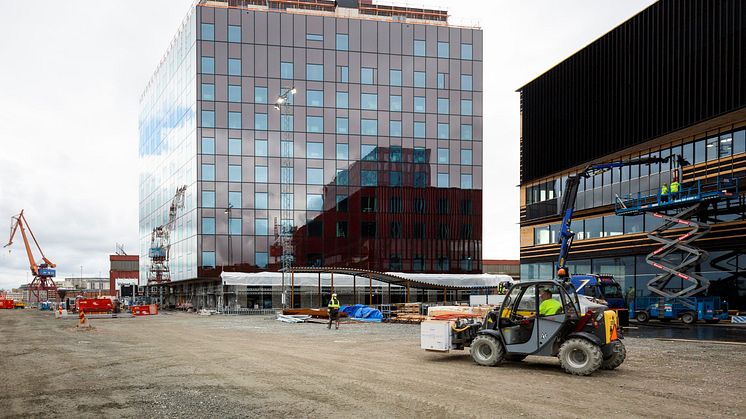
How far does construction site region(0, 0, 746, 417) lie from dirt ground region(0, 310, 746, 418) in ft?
0.34

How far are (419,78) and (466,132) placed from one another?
7.60 metres

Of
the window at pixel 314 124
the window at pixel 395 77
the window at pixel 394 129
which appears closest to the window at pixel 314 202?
the window at pixel 314 124

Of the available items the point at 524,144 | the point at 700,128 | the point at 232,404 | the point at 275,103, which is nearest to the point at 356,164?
the point at 275,103

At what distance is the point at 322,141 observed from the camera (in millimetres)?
62938

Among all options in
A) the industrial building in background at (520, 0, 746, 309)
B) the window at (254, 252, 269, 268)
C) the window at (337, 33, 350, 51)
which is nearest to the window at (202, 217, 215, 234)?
the window at (254, 252, 269, 268)

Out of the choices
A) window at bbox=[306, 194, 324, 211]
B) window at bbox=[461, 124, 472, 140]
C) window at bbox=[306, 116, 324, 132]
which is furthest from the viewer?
window at bbox=[461, 124, 472, 140]

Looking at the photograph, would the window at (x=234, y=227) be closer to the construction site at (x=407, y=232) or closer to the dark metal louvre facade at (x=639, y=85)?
the construction site at (x=407, y=232)

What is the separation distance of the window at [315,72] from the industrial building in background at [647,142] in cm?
2292

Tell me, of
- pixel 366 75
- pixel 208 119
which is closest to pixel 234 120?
pixel 208 119

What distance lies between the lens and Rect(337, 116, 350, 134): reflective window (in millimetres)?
63406

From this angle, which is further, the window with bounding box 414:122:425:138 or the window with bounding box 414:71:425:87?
the window with bounding box 414:71:425:87

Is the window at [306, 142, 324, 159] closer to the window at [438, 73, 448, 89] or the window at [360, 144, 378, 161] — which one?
the window at [360, 144, 378, 161]

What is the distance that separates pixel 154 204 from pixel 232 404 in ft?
237

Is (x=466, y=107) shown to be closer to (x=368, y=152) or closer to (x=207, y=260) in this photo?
(x=368, y=152)
